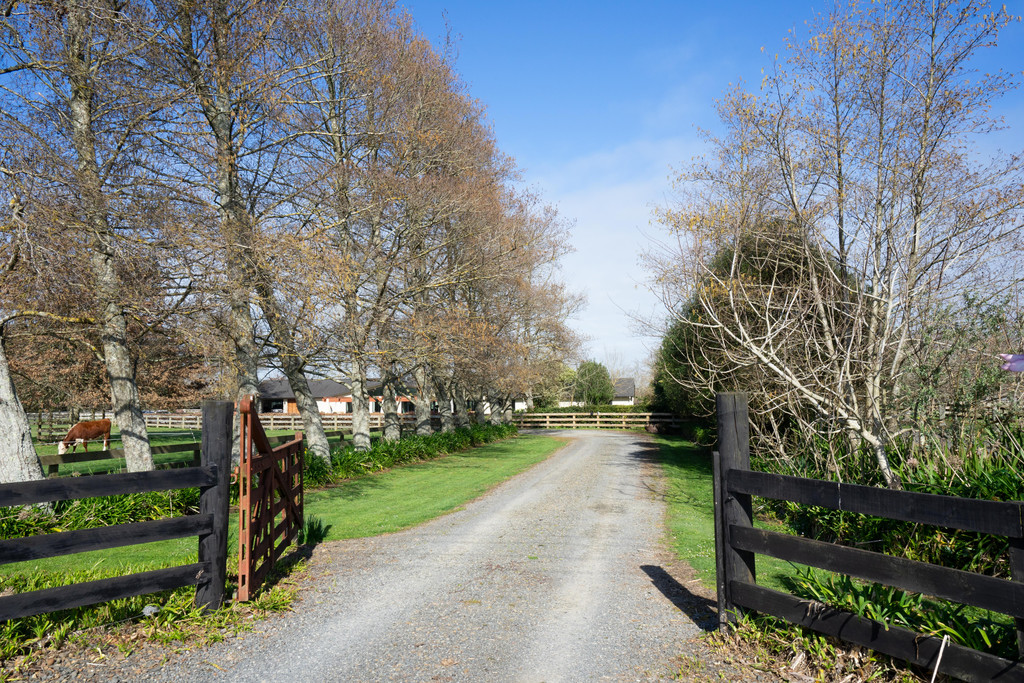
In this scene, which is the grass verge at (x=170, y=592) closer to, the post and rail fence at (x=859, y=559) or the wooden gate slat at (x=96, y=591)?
the wooden gate slat at (x=96, y=591)

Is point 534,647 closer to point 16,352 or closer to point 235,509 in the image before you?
point 235,509

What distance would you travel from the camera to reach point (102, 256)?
10.3 meters

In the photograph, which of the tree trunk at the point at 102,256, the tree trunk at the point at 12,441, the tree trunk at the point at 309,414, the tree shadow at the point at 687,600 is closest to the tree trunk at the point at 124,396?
the tree trunk at the point at 102,256

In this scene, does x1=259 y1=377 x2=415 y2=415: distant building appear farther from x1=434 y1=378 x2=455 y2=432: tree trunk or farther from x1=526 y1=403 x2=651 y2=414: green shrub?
x1=434 y1=378 x2=455 y2=432: tree trunk

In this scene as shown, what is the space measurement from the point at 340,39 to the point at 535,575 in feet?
44.5

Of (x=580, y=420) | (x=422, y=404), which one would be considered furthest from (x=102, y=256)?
(x=580, y=420)

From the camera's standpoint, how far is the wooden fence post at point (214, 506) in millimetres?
5156

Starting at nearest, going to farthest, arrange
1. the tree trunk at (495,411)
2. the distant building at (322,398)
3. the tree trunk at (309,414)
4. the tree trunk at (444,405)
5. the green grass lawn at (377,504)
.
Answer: the green grass lawn at (377,504), the tree trunk at (309,414), the tree trunk at (444,405), the tree trunk at (495,411), the distant building at (322,398)

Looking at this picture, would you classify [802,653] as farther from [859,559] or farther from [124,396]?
[124,396]

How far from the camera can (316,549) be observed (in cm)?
778

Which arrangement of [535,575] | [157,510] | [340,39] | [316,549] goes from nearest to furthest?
[535,575]
[316,549]
[157,510]
[340,39]

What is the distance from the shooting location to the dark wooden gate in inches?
209

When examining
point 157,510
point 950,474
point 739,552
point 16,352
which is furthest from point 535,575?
point 16,352

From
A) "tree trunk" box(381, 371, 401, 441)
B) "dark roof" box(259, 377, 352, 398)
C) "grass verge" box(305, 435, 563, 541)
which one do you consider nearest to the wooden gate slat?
"grass verge" box(305, 435, 563, 541)
